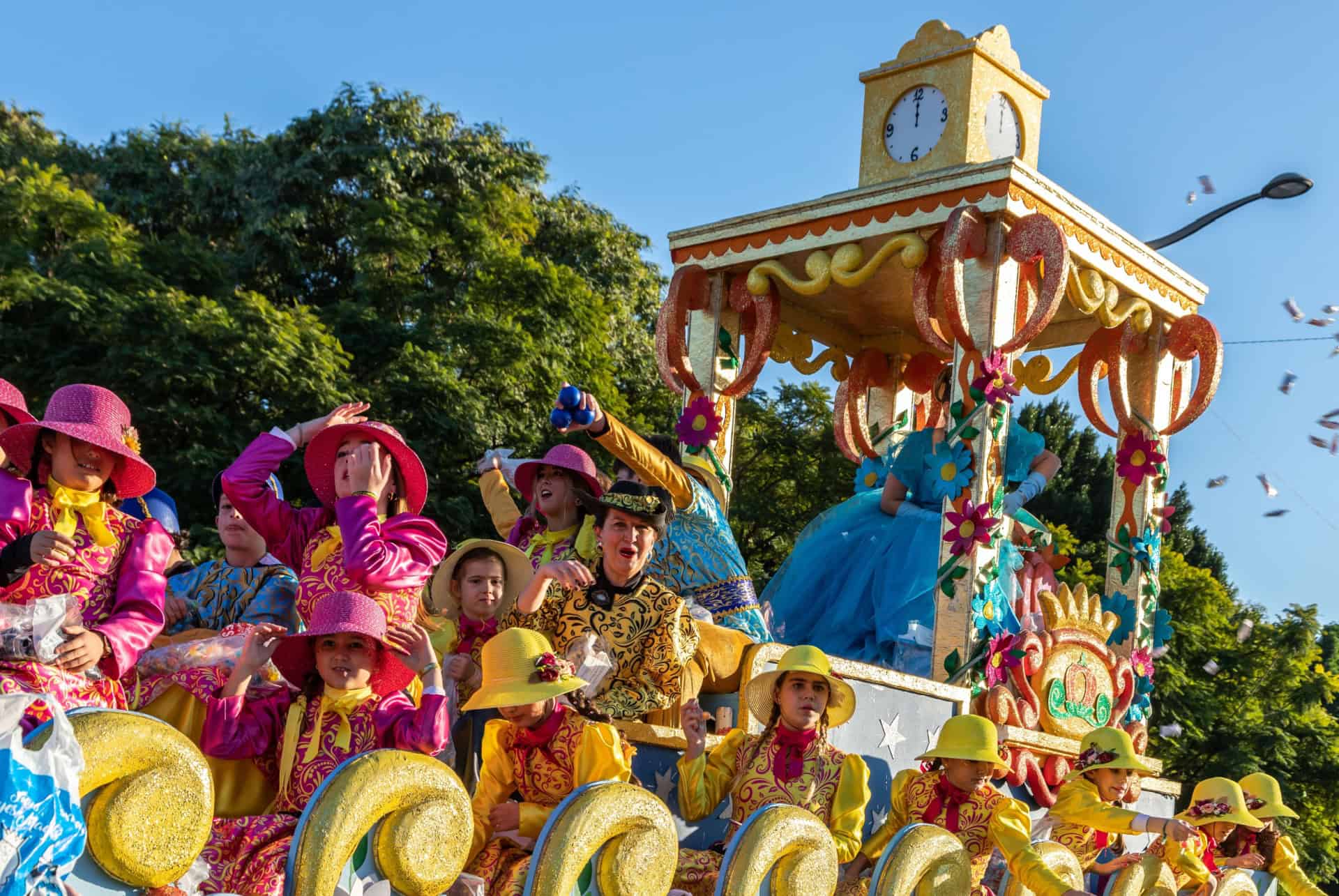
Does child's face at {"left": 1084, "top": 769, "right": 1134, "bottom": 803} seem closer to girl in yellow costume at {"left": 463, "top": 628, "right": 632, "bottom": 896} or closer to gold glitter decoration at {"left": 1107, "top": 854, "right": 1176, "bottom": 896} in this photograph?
gold glitter decoration at {"left": 1107, "top": 854, "right": 1176, "bottom": 896}

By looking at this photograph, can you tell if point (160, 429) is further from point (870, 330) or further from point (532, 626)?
point (532, 626)

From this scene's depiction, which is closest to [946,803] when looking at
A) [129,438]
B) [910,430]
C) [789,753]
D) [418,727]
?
[789,753]

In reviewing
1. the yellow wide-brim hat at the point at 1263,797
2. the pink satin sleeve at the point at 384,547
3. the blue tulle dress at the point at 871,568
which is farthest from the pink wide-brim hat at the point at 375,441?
the yellow wide-brim hat at the point at 1263,797

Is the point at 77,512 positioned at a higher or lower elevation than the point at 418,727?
higher

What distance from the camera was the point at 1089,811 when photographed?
6188mm

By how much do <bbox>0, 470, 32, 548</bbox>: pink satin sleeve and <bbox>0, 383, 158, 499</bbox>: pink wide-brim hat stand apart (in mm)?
115

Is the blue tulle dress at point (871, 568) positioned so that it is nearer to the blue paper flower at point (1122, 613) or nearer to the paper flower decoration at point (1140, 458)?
the paper flower decoration at point (1140, 458)

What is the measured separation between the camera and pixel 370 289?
18.1 metres

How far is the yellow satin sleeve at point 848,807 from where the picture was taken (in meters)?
5.27

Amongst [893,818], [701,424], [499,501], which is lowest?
[893,818]

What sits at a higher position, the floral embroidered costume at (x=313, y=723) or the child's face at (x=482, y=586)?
the child's face at (x=482, y=586)

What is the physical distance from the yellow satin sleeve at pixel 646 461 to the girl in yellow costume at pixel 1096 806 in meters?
1.95

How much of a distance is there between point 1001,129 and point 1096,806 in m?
3.53

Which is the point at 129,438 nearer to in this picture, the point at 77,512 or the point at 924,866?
the point at 77,512
